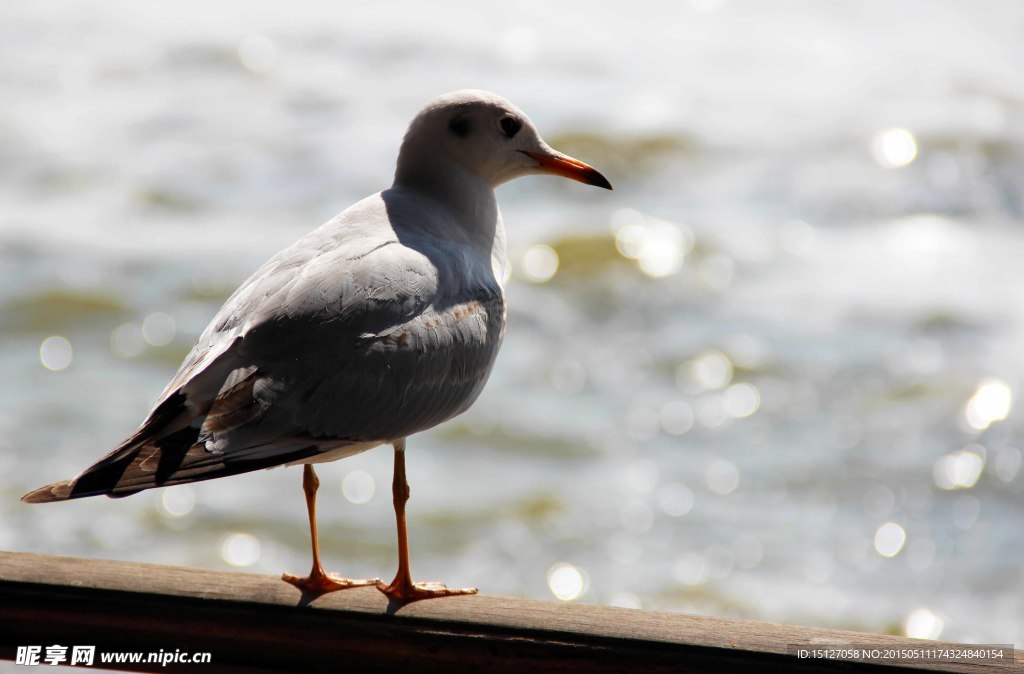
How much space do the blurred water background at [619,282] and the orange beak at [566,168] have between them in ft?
7.99

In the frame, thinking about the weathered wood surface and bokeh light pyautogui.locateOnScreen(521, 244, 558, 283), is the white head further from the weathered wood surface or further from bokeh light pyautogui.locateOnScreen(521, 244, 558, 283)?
bokeh light pyautogui.locateOnScreen(521, 244, 558, 283)

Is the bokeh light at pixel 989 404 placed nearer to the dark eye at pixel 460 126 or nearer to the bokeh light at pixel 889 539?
the bokeh light at pixel 889 539

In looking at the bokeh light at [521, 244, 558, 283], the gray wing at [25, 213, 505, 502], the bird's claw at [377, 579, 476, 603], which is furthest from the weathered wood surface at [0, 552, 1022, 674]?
the bokeh light at [521, 244, 558, 283]

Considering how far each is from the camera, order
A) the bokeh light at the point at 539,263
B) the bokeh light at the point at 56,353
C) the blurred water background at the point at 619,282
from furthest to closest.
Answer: the bokeh light at the point at 539,263
the bokeh light at the point at 56,353
the blurred water background at the point at 619,282

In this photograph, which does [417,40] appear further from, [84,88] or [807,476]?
[807,476]

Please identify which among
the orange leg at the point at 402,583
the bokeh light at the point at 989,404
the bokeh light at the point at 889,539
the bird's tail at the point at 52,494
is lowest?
the bird's tail at the point at 52,494

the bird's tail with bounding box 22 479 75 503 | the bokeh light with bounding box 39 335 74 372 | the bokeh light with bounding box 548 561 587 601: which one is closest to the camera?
the bird's tail with bounding box 22 479 75 503

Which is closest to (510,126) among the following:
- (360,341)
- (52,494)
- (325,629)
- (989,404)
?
(360,341)

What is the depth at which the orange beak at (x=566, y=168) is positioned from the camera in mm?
2373

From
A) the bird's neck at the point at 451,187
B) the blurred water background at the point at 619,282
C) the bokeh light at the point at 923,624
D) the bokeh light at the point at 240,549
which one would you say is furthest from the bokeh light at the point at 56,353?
the bird's neck at the point at 451,187

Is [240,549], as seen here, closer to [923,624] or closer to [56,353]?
[56,353]

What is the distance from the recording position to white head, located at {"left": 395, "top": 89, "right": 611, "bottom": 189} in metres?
2.28

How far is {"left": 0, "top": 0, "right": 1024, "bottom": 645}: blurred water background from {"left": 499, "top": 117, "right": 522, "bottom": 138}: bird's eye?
2.57 m

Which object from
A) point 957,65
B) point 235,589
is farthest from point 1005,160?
point 235,589
